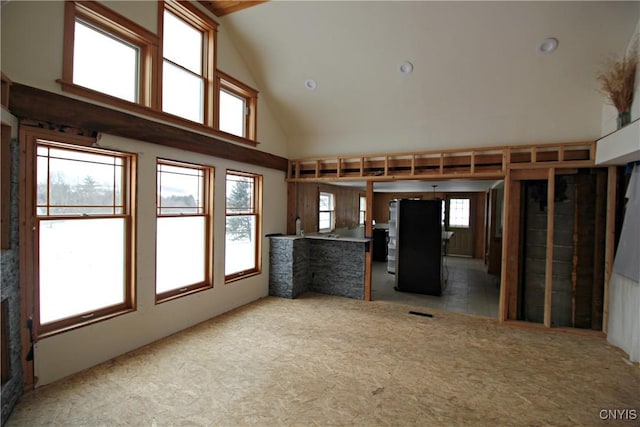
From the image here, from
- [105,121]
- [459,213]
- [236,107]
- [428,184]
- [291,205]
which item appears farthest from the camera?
[459,213]

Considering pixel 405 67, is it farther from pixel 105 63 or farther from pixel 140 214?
pixel 140 214

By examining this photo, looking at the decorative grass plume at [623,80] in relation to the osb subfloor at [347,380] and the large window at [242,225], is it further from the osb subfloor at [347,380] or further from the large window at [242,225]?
the large window at [242,225]

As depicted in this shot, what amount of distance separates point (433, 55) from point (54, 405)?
554 cm

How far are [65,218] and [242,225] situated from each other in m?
2.56

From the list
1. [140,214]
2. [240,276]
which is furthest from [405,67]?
[240,276]

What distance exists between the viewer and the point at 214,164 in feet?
14.6

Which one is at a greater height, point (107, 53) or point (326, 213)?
point (107, 53)

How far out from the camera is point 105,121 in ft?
10.2

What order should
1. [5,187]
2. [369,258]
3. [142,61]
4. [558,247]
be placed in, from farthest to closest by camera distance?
[369,258] < [558,247] < [142,61] < [5,187]

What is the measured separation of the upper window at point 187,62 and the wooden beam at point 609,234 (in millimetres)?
5509

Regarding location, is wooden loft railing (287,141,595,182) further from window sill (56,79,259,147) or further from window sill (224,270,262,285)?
window sill (224,270,262,285)

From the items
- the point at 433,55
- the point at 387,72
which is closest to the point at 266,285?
the point at 387,72

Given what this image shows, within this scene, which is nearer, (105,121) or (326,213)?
(105,121)

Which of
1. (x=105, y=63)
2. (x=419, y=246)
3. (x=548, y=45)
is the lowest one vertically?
(x=419, y=246)
